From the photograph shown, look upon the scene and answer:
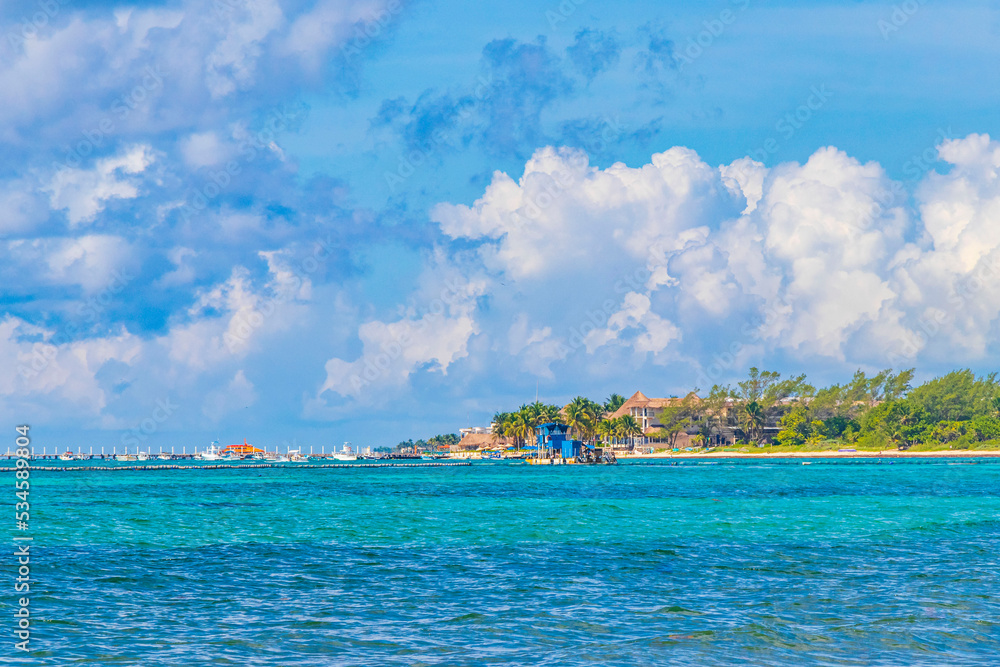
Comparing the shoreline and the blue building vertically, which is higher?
the blue building

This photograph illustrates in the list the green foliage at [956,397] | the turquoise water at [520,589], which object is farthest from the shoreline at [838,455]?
the turquoise water at [520,589]

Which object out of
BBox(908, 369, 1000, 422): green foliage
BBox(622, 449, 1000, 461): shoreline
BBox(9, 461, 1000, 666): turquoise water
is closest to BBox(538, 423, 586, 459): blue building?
BBox(622, 449, 1000, 461): shoreline

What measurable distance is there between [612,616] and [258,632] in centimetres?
743

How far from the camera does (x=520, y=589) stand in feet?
81.0

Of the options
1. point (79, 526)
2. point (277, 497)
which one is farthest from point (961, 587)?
point (277, 497)

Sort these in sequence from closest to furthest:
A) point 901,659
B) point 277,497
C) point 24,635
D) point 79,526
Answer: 1. point 901,659
2. point 24,635
3. point 79,526
4. point 277,497

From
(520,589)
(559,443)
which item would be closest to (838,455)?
(559,443)

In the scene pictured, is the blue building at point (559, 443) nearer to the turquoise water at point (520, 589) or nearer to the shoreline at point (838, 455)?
the shoreline at point (838, 455)

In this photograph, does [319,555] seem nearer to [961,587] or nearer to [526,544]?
[526,544]

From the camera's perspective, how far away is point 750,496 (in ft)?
225

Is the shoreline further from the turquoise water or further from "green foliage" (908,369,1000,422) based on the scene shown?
the turquoise water

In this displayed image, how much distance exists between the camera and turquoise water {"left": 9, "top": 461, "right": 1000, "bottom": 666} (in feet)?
59.7

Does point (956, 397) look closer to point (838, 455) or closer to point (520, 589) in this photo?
point (838, 455)

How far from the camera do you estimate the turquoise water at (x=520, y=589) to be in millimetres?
18203
